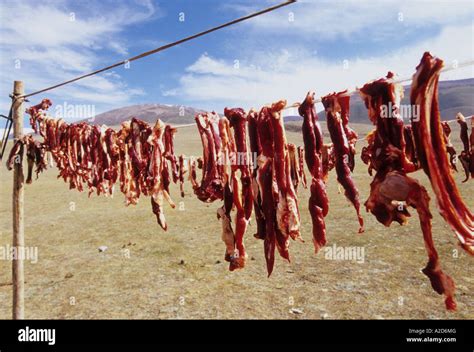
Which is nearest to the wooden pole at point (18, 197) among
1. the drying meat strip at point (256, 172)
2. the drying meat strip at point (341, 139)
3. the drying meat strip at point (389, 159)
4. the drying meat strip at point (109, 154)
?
the drying meat strip at point (109, 154)

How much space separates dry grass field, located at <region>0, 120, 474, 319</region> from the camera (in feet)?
24.9

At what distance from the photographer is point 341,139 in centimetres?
296

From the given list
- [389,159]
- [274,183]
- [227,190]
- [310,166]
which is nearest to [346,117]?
[310,166]

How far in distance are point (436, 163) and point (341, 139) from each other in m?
0.83

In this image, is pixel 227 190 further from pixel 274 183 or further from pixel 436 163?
pixel 436 163

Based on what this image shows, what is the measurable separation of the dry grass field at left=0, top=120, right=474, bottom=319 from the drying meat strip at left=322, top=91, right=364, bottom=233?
210 inches

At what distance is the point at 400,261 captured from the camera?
9.80 m

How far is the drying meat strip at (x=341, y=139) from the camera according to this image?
283 cm

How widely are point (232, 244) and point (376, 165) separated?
5.39 feet

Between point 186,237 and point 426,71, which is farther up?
point 426,71

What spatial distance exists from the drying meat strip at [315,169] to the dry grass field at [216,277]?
16.7 feet

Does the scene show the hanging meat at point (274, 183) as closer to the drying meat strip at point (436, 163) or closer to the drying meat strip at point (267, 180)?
the drying meat strip at point (267, 180)

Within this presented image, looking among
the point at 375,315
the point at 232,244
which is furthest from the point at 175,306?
the point at 232,244
